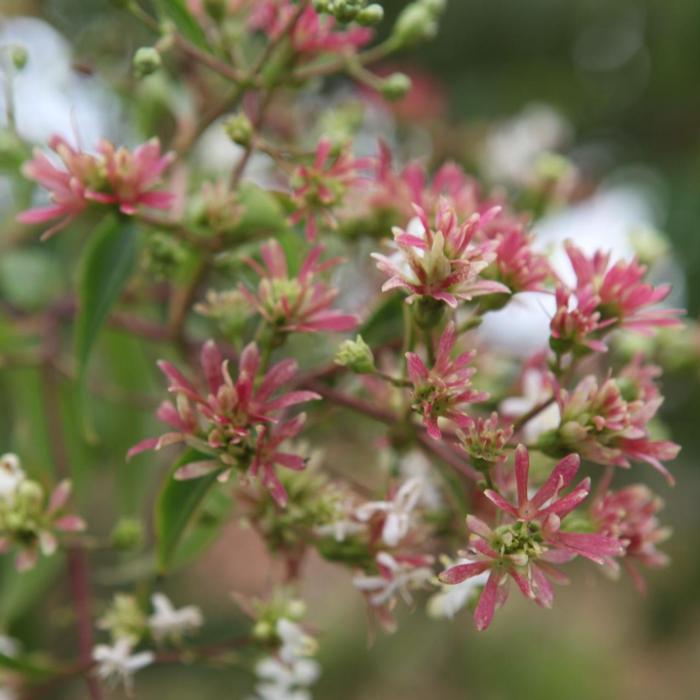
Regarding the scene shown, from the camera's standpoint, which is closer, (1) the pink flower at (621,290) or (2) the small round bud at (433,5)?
(1) the pink flower at (621,290)

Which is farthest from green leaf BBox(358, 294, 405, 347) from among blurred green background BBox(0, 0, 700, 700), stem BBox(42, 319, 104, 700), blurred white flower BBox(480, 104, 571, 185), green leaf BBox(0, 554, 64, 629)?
blurred white flower BBox(480, 104, 571, 185)

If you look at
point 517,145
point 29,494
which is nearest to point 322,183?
point 29,494

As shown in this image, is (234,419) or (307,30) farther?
(307,30)

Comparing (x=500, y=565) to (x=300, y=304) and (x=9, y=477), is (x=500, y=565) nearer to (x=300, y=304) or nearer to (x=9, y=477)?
(x=300, y=304)

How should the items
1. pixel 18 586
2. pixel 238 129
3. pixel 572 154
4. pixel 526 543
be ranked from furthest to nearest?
pixel 572 154, pixel 18 586, pixel 238 129, pixel 526 543

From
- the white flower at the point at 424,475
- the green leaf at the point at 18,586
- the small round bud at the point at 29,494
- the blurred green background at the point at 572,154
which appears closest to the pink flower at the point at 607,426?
the white flower at the point at 424,475

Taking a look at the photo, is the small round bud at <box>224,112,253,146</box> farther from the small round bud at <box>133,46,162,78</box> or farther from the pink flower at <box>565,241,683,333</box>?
the pink flower at <box>565,241,683,333</box>

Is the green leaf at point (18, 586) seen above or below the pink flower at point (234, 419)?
below

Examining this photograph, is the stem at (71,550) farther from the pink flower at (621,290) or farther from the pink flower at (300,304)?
the pink flower at (621,290)
